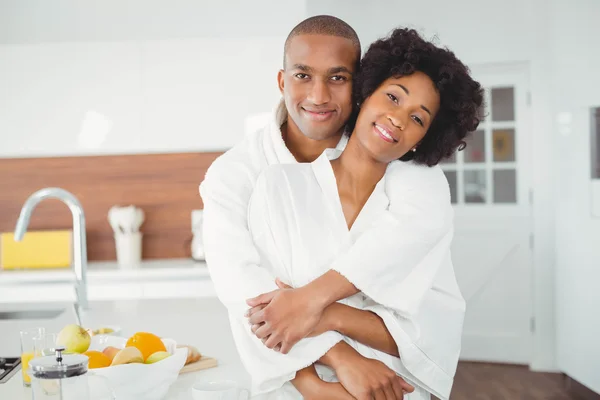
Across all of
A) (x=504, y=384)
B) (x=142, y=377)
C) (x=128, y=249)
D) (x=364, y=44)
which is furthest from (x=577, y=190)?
(x=142, y=377)

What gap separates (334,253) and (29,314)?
5.96 ft

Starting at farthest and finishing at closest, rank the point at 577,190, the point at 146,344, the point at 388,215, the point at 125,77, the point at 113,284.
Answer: the point at 577,190, the point at 125,77, the point at 113,284, the point at 146,344, the point at 388,215

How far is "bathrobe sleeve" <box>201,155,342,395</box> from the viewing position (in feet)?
4.97

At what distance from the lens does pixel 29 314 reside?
114 inches

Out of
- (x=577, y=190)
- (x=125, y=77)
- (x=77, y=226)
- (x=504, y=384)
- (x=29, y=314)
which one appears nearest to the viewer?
(x=77, y=226)

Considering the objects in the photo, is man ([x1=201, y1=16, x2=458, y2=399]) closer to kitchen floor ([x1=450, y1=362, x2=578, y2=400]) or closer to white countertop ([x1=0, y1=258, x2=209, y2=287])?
white countertop ([x1=0, y1=258, x2=209, y2=287])

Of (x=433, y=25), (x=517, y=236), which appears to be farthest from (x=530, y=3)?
(x=517, y=236)

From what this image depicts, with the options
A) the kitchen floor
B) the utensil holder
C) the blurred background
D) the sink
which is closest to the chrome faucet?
the sink

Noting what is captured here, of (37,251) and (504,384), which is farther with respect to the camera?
(504,384)

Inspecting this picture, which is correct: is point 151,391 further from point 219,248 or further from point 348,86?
point 348,86

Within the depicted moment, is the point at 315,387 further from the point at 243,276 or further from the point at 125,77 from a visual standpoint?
the point at 125,77

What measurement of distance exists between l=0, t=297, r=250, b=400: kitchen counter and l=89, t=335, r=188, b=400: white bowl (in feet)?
0.30

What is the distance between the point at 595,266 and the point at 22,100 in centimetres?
359

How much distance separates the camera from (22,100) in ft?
13.8
